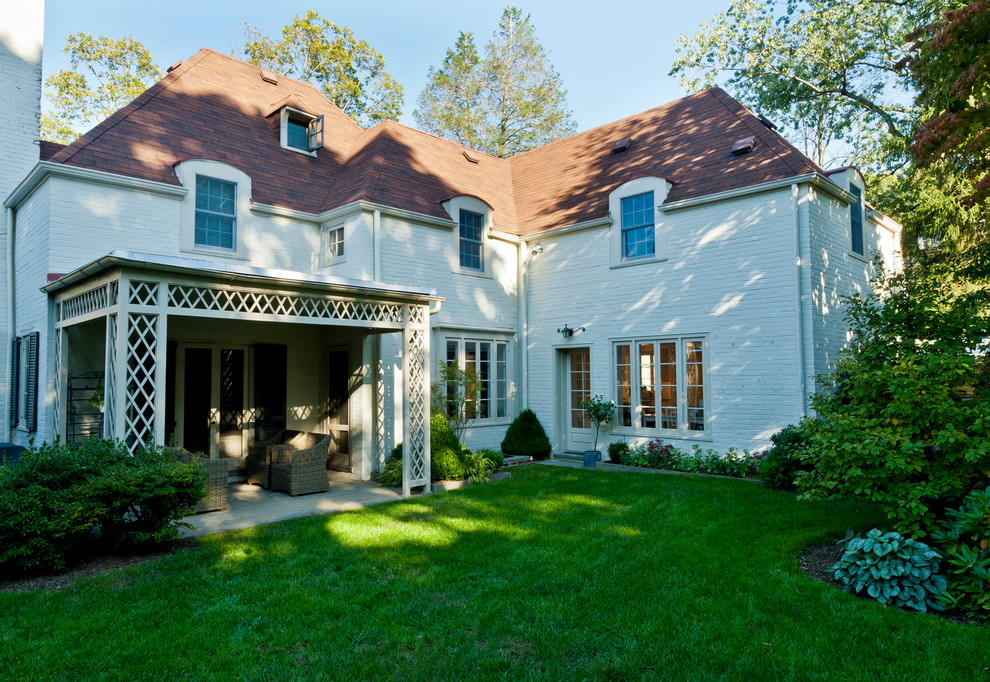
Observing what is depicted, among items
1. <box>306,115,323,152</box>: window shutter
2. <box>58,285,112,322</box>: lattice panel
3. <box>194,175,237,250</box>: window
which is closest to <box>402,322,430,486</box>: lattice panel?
<box>58,285,112,322</box>: lattice panel

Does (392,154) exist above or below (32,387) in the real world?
above

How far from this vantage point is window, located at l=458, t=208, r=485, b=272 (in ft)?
43.6

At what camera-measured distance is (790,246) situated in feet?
34.0

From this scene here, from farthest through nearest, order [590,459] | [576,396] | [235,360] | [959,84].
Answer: [576,396] → [590,459] → [235,360] → [959,84]

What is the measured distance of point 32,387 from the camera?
31.4 feet

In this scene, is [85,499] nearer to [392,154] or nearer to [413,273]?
[413,273]

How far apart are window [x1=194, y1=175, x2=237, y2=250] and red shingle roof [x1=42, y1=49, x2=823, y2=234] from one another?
1.56 feet

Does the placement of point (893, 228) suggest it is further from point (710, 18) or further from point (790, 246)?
point (710, 18)

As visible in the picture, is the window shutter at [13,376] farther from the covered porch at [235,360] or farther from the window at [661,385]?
the window at [661,385]

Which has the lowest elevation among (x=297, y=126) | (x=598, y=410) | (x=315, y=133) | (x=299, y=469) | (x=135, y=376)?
(x=299, y=469)

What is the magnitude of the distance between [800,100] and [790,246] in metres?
11.9

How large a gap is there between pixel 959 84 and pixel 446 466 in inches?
353

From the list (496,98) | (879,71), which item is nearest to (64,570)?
(879,71)

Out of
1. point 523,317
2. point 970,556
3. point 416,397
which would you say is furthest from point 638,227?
point 970,556
